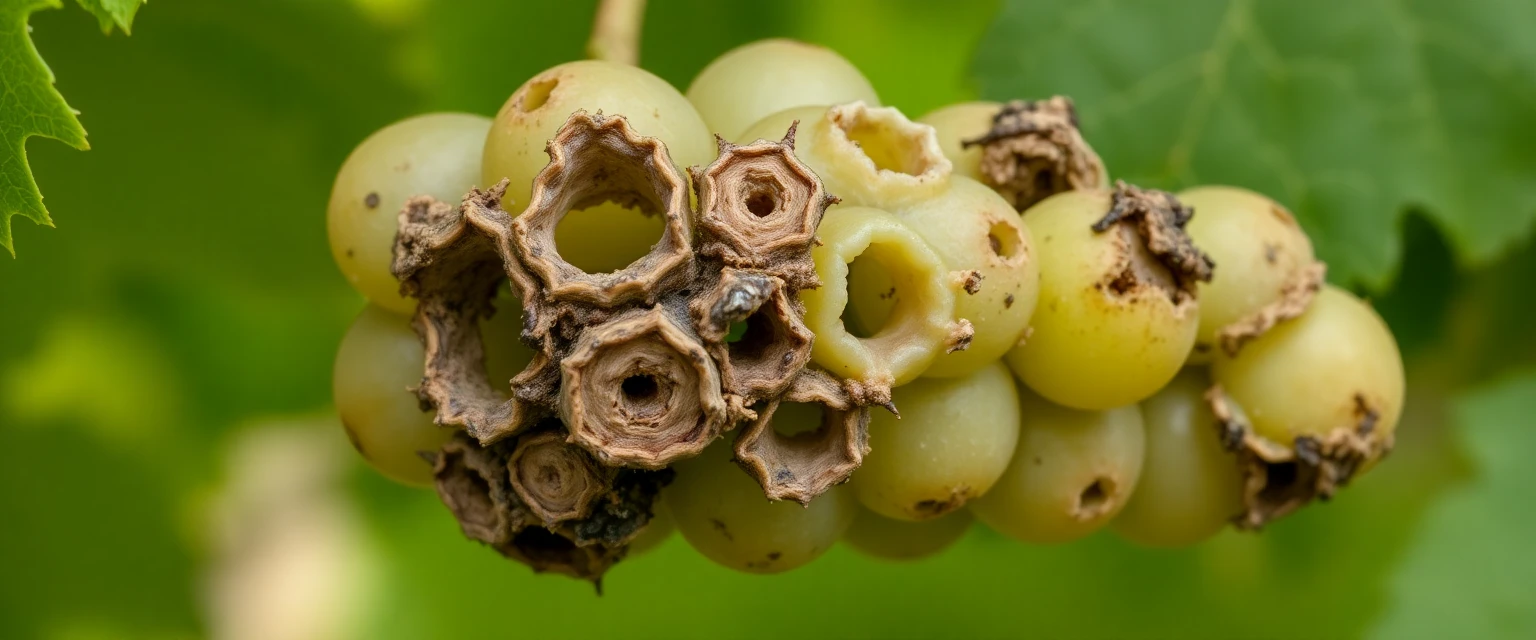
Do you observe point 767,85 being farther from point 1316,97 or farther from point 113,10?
point 1316,97

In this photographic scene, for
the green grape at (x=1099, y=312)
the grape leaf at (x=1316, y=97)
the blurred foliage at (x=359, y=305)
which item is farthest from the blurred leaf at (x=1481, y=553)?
the green grape at (x=1099, y=312)

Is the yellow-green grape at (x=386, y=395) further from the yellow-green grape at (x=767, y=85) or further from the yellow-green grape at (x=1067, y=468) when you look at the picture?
the yellow-green grape at (x=1067, y=468)

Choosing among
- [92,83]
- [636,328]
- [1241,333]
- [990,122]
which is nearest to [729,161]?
[636,328]

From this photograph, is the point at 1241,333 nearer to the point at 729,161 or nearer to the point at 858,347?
the point at 858,347

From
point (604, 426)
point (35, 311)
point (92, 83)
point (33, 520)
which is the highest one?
point (604, 426)

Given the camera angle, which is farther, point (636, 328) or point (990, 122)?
point (990, 122)

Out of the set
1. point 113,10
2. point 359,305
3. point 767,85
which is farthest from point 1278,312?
point 359,305
